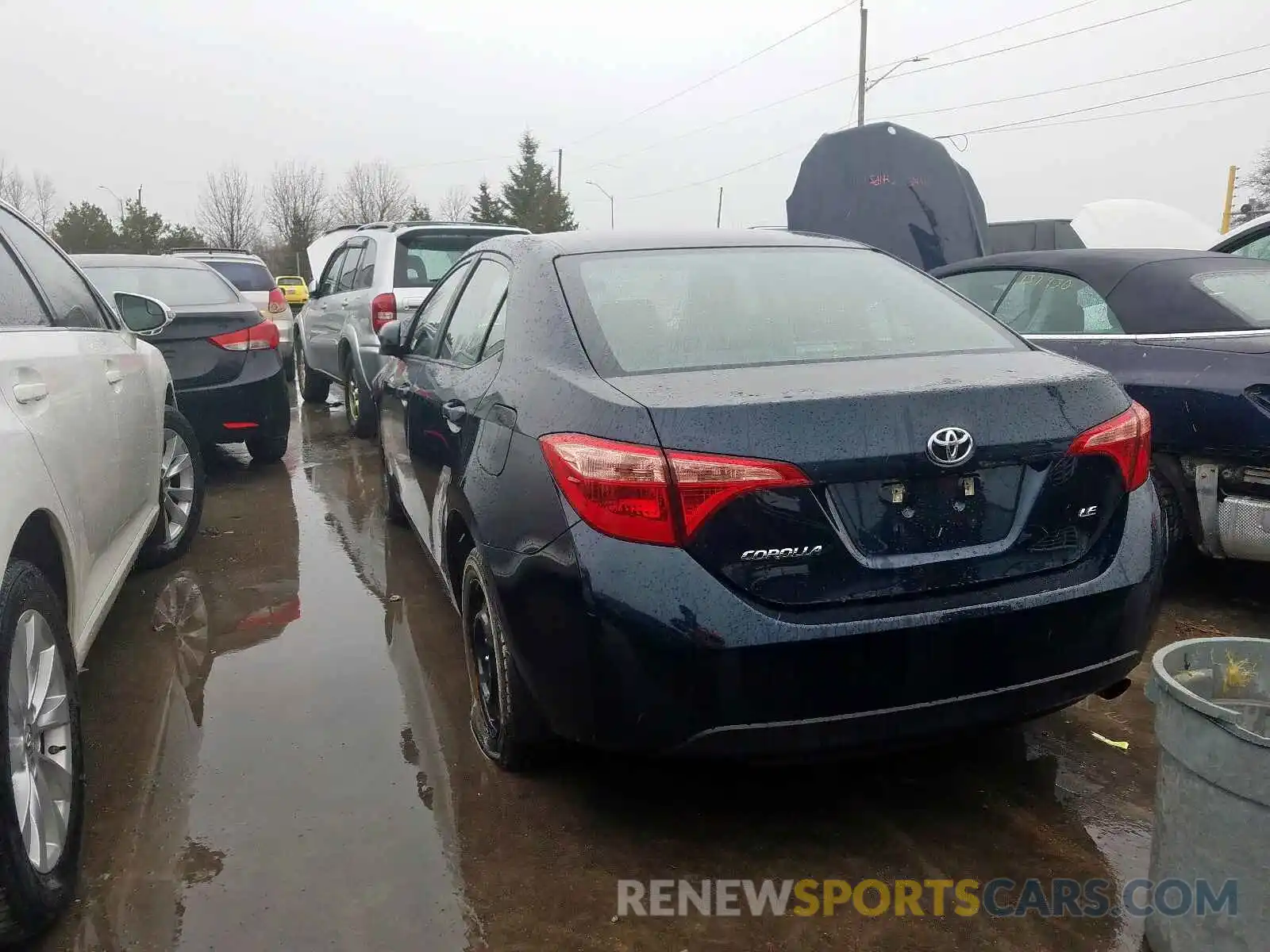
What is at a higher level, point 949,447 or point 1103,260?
point 1103,260

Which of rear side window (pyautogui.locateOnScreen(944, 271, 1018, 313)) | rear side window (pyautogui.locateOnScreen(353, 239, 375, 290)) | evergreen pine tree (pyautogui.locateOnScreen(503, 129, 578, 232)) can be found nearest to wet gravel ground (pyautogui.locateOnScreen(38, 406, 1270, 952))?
rear side window (pyautogui.locateOnScreen(944, 271, 1018, 313))

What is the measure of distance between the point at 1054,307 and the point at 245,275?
37.8 feet

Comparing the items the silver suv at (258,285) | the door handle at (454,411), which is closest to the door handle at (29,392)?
the door handle at (454,411)

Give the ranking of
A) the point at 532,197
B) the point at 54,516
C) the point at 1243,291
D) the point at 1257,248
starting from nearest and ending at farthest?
the point at 54,516 → the point at 1243,291 → the point at 1257,248 → the point at 532,197

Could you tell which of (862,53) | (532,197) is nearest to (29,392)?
(862,53)

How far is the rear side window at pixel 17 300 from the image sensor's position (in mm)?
3016

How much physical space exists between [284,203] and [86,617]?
72.0 metres

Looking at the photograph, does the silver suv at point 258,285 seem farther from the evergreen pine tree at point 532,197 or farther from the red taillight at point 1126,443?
the evergreen pine tree at point 532,197

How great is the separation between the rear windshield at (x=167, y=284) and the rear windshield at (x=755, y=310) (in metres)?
4.99

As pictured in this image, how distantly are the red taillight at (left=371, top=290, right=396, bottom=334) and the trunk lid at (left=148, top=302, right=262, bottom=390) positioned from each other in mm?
1041

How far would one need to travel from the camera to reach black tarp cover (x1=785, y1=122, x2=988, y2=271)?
9.95 m

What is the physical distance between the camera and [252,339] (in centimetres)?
680

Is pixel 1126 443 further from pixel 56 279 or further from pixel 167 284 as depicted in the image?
pixel 167 284

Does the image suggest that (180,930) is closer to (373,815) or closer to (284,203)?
(373,815)
